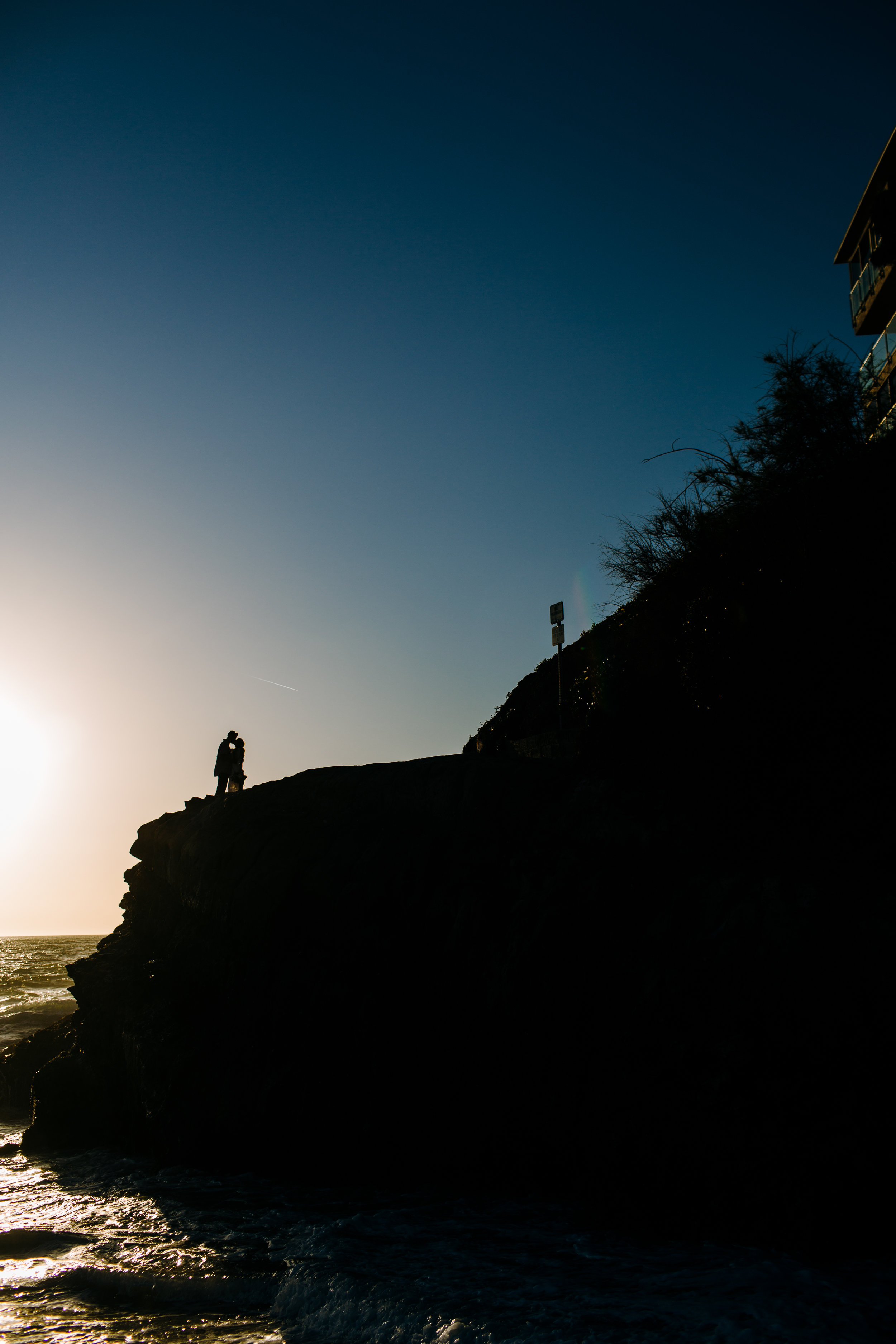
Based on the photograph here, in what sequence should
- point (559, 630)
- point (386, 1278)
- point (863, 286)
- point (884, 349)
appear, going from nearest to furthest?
1. point (386, 1278)
2. point (559, 630)
3. point (884, 349)
4. point (863, 286)

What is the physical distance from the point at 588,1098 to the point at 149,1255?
498cm

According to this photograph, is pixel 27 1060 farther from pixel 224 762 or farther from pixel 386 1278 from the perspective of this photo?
pixel 386 1278

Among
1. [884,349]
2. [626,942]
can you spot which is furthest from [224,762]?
[884,349]

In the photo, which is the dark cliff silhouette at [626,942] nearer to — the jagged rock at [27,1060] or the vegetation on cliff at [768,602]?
the vegetation on cliff at [768,602]

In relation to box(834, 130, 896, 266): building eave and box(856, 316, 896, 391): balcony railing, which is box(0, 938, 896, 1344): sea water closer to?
box(856, 316, 896, 391): balcony railing

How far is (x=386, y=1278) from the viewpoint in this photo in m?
7.07

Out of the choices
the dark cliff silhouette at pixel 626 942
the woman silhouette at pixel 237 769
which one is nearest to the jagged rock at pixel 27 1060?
the dark cliff silhouette at pixel 626 942

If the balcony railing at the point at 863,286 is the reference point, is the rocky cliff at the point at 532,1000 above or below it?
below

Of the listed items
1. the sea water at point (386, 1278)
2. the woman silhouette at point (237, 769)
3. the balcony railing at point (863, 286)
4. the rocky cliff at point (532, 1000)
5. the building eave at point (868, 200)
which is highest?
the building eave at point (868, 200)

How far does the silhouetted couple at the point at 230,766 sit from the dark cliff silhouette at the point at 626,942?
3.33 metres

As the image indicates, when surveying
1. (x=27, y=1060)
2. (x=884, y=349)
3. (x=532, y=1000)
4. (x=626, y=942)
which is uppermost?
(x=884, y=349)

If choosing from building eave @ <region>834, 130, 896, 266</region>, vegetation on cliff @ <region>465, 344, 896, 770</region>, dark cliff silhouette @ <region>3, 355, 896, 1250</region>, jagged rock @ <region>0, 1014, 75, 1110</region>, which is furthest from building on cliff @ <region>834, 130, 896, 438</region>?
jagged rock @ <region>0, 1014, 75, 1110</region>

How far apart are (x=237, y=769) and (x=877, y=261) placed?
25780 millimetres

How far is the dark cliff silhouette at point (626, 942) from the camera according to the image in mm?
8094
